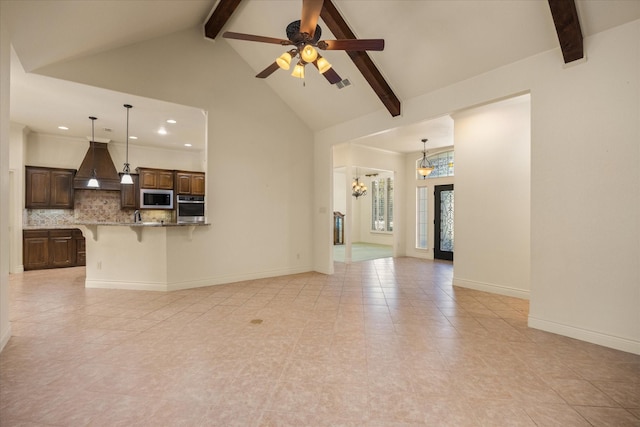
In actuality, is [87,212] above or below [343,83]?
below

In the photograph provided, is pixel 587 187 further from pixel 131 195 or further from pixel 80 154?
pixel 80 154

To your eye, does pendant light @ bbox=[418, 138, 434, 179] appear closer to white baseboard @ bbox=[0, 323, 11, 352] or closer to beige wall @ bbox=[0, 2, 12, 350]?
beige wall @ bbox=[0, 2, 12, 350]

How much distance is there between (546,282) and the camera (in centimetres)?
297

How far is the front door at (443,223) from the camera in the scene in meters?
7.32

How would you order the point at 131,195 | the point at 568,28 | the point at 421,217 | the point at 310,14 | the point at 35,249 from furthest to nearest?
the point at 421,217, the point at 131,195, the point at 35,249, the point at 568,28, the point at 310,14

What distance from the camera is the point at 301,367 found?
2.26m

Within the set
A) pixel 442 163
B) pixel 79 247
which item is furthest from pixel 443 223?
pixel 79 247

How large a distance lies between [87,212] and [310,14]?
727cm

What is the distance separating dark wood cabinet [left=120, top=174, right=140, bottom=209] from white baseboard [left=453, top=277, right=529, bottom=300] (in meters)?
7.61

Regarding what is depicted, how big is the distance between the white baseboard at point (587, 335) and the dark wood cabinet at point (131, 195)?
27.2 feet

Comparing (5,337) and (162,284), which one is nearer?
(5,337)

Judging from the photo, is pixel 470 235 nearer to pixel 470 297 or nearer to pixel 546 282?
pixel 470 297

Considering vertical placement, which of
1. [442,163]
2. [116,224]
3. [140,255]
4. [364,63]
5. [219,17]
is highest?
[219,17]

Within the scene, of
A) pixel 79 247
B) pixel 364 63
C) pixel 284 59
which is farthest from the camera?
pixel 79 247
